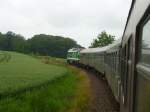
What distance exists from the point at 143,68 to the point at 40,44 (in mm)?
113044

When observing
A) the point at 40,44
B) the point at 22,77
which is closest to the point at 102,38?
the point at 40,44

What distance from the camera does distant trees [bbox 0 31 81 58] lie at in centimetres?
10962

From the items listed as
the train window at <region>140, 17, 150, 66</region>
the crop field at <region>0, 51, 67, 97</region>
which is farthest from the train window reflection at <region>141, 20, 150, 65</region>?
the crop field at <region>0, 51, 67, 97</region>

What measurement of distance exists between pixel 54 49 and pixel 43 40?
687 cm

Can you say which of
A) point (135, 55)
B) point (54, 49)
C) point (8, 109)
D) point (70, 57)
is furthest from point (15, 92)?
point (54, 49)

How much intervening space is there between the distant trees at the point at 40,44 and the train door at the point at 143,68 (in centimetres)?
10268

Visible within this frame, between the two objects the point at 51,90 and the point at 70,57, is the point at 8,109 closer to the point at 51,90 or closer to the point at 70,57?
the point at 51,90

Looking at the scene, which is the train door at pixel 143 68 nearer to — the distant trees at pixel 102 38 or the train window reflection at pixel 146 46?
the train window reflection at pixel 146 46

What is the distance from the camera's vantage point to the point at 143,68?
352 centimetres

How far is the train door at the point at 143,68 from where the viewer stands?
11.0 ft

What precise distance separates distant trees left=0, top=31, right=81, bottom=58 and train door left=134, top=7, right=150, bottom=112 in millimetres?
102678

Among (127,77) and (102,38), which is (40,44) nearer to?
(102,38)

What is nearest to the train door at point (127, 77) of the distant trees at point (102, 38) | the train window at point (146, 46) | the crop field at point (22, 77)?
the train window at point (146, 46)

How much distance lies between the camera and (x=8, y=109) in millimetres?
12922
